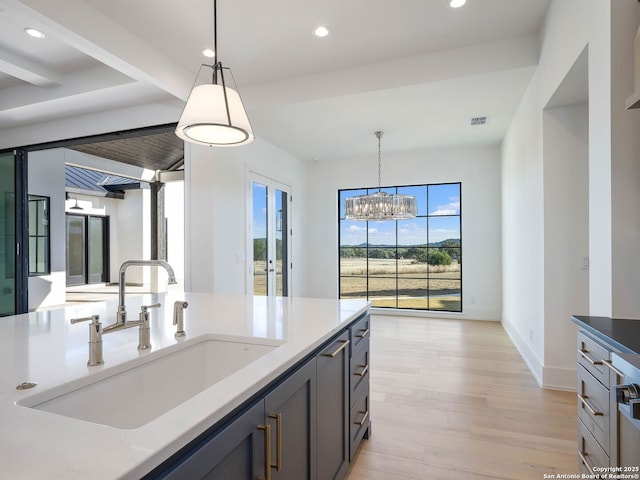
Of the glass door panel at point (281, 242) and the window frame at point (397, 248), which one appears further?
the window frame at point (397, 248)

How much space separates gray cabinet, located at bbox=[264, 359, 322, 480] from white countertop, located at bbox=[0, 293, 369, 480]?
8cm

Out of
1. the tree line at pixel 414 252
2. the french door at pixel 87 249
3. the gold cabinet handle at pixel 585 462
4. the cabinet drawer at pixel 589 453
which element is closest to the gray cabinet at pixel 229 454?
the cabinet drawer at pixel 589 453

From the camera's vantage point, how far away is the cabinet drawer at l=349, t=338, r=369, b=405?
1942mm

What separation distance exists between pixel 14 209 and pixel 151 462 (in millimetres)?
5883

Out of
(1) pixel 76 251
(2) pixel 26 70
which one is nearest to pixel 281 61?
(2) pixel 26 70

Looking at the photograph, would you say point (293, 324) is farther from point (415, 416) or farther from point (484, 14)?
point (484, 14)

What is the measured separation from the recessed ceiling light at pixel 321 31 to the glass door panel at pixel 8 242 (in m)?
4.77

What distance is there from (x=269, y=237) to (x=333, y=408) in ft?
13.0

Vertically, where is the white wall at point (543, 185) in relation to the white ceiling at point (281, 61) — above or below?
below

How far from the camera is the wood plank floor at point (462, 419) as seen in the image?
204 centimetres

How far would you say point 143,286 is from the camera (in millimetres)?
10078

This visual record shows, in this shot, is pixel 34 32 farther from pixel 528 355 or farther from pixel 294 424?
pixel 528 355

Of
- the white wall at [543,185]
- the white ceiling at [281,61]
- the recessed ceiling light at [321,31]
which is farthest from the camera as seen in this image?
the recessed ceiling light at [321,31]

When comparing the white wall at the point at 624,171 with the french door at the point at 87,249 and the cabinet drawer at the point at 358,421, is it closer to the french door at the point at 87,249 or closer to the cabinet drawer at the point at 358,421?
the cabinet drawer at the point at 358,421
